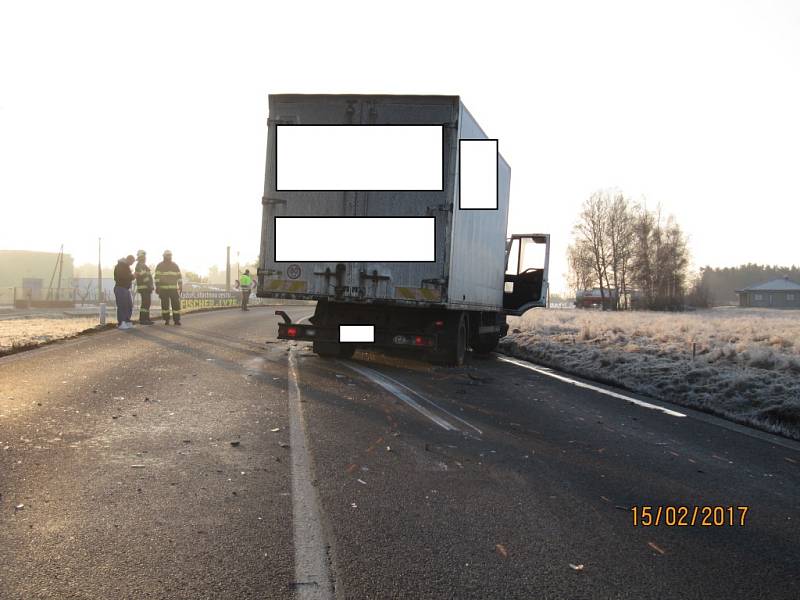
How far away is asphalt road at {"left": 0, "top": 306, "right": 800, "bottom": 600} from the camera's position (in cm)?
288

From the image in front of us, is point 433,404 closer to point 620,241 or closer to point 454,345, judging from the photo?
point 454,345

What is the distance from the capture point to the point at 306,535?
3.31 meters

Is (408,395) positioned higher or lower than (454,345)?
lower

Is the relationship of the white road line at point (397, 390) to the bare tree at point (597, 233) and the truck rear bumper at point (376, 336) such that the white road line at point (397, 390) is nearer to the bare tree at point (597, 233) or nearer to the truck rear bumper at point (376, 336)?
the truck rear bumper at point (376, 336)

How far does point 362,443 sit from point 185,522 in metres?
2.05

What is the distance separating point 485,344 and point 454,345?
3639 mm

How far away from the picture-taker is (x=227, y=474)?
4355 millimetres

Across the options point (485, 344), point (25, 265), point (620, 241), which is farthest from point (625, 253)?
point (25, 265)

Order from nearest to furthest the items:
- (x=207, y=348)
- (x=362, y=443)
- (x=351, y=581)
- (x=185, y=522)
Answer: (x=351, y=581), (x=185, y=522), (x=362, y=443), (x=207, y=348)

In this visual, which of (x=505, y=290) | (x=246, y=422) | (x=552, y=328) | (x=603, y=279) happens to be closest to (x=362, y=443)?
(x=246, y=422)

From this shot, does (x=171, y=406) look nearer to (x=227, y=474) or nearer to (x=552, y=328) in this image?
(x=227, y=474)

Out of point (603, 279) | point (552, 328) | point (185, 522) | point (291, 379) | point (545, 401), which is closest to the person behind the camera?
point (185, 522)

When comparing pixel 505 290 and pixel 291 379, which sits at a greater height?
pixel 505 290
